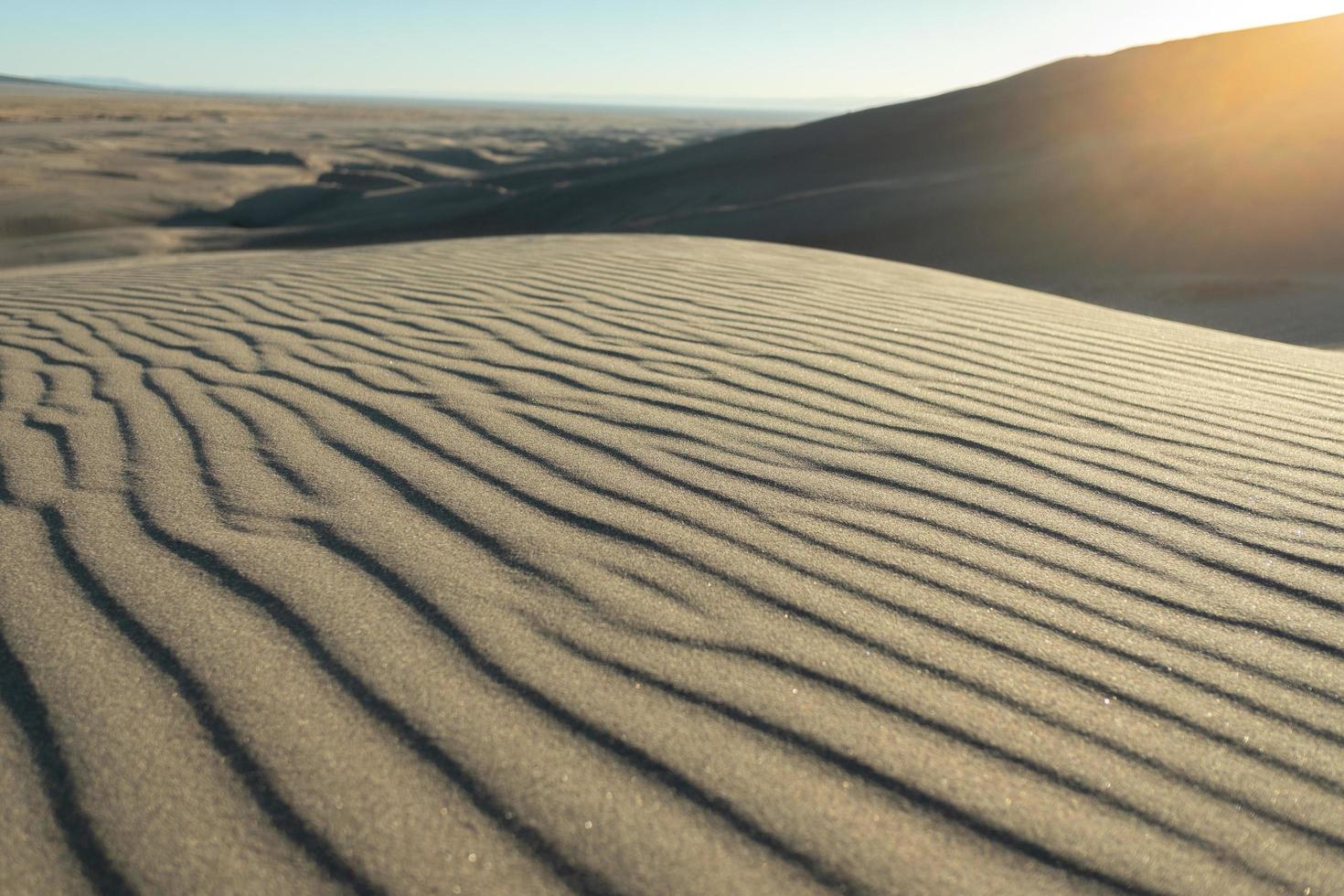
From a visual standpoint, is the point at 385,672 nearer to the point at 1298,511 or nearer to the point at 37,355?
the point at 1298,511

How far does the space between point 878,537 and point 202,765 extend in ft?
3.88

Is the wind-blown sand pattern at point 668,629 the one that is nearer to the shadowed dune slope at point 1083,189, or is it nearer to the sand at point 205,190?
the shadowed dune slope at point 1083,189

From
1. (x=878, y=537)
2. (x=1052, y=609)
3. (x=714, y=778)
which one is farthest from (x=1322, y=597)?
(x=714, y=778)

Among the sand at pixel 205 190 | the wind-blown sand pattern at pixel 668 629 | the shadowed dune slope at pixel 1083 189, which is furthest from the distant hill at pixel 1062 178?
the wind-blown sand pattern at pixel 668 629

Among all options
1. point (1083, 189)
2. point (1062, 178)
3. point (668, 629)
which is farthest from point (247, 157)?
point (668, 629)

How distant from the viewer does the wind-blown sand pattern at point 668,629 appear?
1.16 m

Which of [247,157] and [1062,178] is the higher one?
[1062,178]

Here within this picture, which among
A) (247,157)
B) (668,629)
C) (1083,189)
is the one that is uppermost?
(1083,189)

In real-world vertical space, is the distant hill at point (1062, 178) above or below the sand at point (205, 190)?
above

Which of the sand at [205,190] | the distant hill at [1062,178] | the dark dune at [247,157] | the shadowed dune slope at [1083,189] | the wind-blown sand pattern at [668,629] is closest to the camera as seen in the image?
the wind-blown sand pattern at [668,629]

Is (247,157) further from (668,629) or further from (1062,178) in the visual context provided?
(668,629)

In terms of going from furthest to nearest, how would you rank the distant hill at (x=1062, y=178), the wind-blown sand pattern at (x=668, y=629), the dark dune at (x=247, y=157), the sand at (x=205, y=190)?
1. the dark dune at (x=247, y=157)
2. the sand at (x=205, y=190)
3. the distant hill at (x=1062, y=178)
4. the wind-blown sand pattern at (x=668, y=629)

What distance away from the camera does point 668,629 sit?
155cm

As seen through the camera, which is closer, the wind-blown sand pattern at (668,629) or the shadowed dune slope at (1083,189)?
the wind-blown sand pattern at (668,629)
